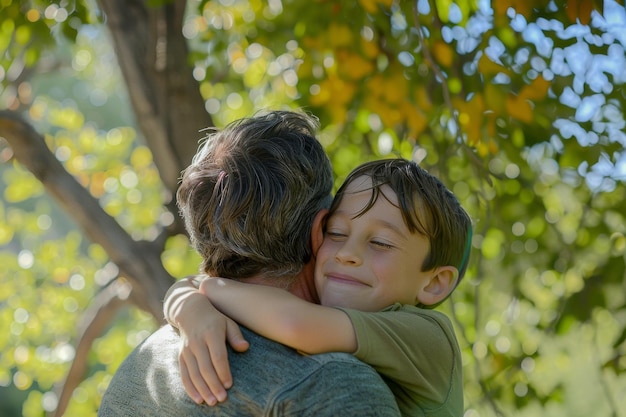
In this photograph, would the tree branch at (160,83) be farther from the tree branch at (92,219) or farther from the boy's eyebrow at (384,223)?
the boy's eyebrow at (384,223)

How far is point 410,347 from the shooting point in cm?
153

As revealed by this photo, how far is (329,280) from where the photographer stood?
1636 millimetres

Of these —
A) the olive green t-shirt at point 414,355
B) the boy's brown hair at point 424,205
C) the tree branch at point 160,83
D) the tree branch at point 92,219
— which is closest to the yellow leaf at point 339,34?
the tree branch at point 160,83

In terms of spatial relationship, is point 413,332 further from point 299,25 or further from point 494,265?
point 494,265

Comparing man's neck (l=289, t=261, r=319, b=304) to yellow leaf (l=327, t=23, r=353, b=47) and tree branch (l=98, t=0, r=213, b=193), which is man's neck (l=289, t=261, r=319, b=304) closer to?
tree branch (l=98, t=0, r=213, b=193)

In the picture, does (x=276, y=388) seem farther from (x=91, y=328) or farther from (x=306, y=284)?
(x=91, y=328)

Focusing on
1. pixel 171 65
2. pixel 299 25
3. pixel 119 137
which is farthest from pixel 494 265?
pixel 119 137

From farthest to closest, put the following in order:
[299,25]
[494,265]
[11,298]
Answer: [11,298] < [494,265] < [299,25]

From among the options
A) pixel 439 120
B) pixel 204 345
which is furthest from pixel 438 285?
pixel 439 120

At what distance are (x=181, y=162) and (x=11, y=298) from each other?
8.23 ft

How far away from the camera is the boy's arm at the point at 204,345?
1369 mm

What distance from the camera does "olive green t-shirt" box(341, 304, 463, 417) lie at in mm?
1459

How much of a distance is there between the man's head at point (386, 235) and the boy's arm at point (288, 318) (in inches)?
6.7

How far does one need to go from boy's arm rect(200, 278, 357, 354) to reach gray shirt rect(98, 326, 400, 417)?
0.06 feet
